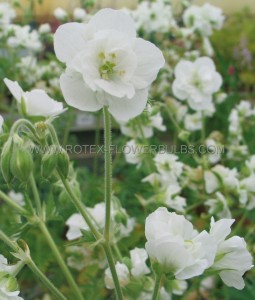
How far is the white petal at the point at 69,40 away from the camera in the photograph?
70 centimetres

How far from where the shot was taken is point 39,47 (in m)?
2.08

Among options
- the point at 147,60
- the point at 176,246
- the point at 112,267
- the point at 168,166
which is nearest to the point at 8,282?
the point at 112,267

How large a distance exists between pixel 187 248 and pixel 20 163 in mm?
243

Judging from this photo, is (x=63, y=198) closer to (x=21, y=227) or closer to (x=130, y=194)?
(x=21, y=227)

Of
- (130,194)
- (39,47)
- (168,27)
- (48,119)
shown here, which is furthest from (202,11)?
(48,119)

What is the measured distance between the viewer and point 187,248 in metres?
0.68

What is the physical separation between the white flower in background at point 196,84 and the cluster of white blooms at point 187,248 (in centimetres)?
90

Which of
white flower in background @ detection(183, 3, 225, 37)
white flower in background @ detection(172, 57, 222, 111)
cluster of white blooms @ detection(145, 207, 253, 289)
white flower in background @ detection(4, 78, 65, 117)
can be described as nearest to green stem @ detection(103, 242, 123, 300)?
cluster of white blooms @ detection(145, 207, 253, 289)

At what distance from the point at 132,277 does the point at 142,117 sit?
1.59 ft

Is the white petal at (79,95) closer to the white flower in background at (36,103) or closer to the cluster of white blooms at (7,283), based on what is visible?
the white flower in background at (36,103)

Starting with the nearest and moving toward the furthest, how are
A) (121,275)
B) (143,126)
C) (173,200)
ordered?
(121,275), (173,200), (143,126)

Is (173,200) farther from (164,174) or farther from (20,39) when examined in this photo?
(20,39)

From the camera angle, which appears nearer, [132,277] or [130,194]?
[132,277]

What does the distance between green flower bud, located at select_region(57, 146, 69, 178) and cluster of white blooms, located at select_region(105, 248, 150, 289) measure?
297mm
